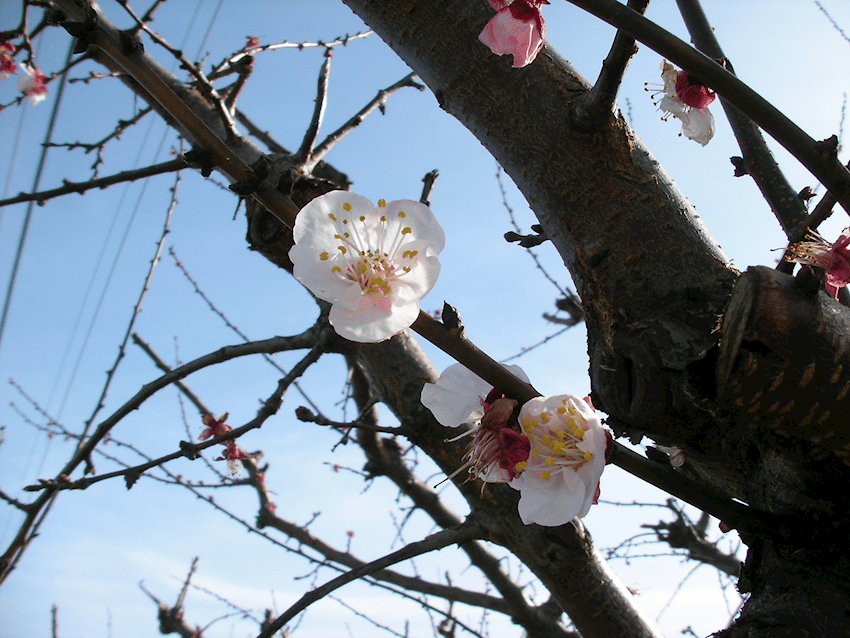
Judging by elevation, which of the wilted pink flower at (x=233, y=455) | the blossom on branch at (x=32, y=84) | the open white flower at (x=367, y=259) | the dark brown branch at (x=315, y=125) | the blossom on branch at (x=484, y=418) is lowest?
the blossom on branch at (x=484, y=418)

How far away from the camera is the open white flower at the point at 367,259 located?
84cm

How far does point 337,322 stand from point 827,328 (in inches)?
26.3

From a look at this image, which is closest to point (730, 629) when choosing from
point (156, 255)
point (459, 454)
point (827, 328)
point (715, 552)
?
point (827, 328)

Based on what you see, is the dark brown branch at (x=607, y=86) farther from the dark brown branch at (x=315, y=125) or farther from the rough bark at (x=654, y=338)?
the dark brown branch at (x=315, y=125)

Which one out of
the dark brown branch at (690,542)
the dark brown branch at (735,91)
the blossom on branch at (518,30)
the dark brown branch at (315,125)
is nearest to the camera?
the dark brown branch at (735,91)

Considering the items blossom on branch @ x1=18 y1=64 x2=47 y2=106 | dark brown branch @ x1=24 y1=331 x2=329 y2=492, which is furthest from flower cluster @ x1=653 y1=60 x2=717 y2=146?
blossom on branch @ x1=18 y1=64 x2=47 y2=106

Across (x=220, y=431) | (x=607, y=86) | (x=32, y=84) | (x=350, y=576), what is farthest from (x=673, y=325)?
(x=32, y=84)

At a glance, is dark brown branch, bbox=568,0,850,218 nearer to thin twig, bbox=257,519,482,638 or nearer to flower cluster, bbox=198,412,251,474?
thin twig, bbox=257,519,482,638

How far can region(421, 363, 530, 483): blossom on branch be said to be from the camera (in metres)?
0.86

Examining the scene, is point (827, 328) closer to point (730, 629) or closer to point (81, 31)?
point (730, 629)

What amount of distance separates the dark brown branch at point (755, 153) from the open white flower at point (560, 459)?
847 millimetres

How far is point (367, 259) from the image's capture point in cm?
92

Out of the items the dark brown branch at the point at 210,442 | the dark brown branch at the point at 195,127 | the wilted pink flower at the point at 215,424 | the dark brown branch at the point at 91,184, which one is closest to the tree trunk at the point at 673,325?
the dark brown branch at the point at 195,127

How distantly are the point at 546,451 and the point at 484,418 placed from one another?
13cm
